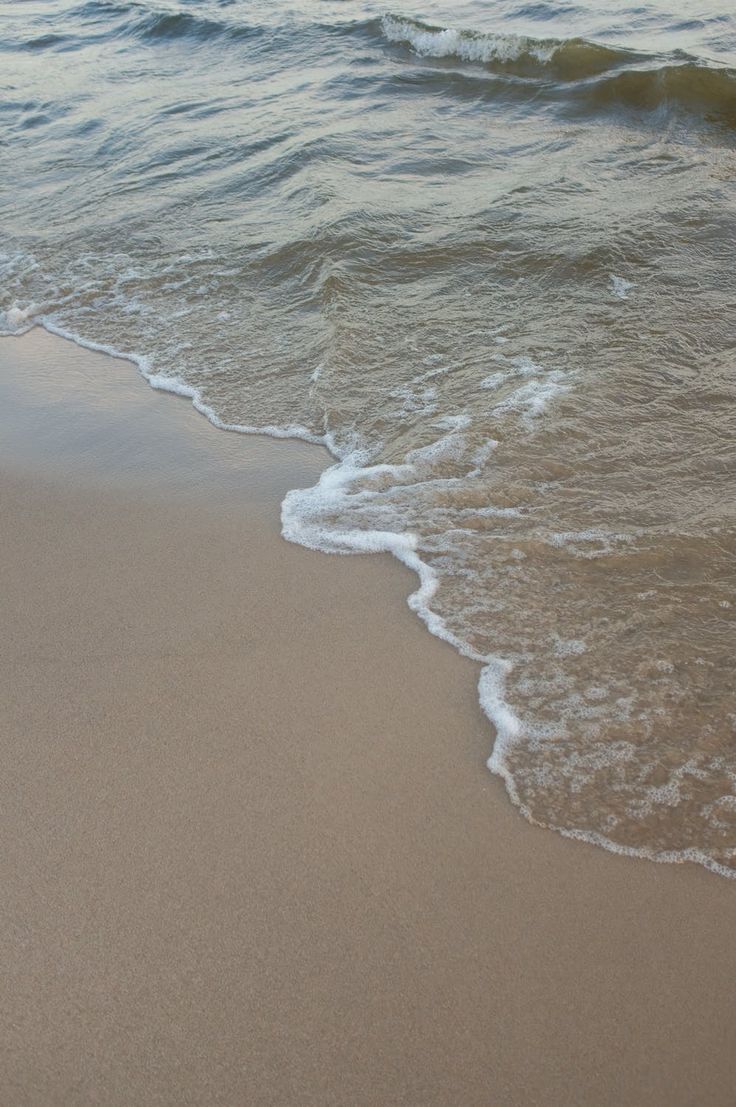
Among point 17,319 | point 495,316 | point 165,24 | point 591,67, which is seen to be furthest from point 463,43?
point 17,319

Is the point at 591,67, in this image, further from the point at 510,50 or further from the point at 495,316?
the point at 495,316

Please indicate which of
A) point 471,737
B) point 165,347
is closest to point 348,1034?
point 471,737

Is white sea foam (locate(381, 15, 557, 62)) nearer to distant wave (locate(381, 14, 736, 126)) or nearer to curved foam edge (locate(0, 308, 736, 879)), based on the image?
distant wave (locate(381, 14, 736, 126))

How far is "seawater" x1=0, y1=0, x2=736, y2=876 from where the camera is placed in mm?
2834

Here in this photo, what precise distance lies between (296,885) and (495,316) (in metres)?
3.76

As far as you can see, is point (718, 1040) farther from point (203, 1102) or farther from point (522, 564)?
point (522, 564)

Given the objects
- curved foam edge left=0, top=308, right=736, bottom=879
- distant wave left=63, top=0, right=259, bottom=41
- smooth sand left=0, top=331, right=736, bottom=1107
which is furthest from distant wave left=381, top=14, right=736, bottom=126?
smooth sand left=0, top=331, right=736, bottom=1107

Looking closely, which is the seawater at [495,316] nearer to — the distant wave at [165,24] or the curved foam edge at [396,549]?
the curved foam edge at [396,549]

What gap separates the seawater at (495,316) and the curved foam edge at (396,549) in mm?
13

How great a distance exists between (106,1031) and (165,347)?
13.2 ft

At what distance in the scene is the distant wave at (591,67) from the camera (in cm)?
855

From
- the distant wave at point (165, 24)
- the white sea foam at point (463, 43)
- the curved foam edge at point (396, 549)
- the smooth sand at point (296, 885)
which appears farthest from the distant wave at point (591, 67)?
the smooth sand at point (296, 885)

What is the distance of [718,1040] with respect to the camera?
6.38 ft

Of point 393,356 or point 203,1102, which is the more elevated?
point 393,356
